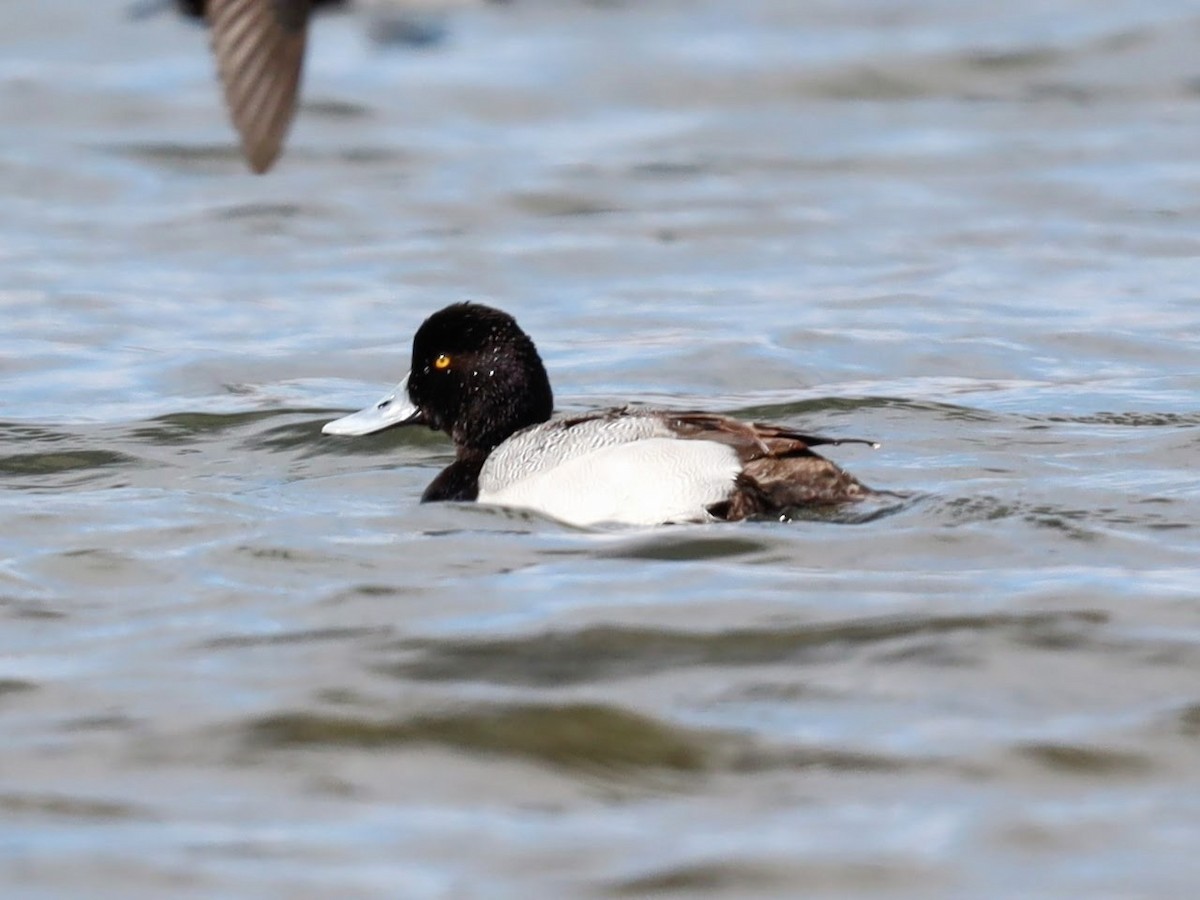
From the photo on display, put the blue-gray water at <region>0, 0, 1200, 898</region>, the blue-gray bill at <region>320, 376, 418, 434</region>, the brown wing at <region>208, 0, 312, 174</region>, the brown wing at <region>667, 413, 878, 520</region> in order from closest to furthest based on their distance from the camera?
the blue-gray water at <region>0, 0, 1200, 898</region>, the brown wing at <region>208, 0, 312, 174</region>, the brown wing at <region>667, 413, 878, 520</region>, the blue-gray bill at <region>320, 376, 418, 434</region>

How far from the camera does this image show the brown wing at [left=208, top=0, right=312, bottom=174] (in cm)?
590

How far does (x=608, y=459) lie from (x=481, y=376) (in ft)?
3.27

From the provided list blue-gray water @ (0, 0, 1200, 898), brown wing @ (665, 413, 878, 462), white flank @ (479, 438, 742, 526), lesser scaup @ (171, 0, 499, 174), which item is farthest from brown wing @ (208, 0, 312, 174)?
brown wing @ (665, 413, 878, 462)

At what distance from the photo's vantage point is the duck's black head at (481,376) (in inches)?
322

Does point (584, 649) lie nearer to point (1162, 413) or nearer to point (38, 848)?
point (38, 848)

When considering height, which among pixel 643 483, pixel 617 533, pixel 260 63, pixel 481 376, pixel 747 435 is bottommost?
pixel 617 533

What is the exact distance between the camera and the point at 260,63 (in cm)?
621

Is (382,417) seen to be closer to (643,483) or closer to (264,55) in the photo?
(643,483)

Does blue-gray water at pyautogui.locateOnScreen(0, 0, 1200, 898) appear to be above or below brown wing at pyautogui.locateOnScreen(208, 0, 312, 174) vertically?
below

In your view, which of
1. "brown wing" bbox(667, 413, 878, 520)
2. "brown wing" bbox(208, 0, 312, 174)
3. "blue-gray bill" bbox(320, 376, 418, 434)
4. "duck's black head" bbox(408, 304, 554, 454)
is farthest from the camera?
"blue-gray bill" bbox(320, 376, 418, 434)

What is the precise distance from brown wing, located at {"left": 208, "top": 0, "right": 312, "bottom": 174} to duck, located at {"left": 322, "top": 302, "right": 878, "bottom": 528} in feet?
5.72

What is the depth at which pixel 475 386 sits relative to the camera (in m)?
8.21

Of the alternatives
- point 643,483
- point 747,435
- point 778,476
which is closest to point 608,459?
point 643,483

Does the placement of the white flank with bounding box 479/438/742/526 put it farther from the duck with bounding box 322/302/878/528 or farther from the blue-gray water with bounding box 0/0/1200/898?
the blue-gray water with bounding box 0/0/1200/898
